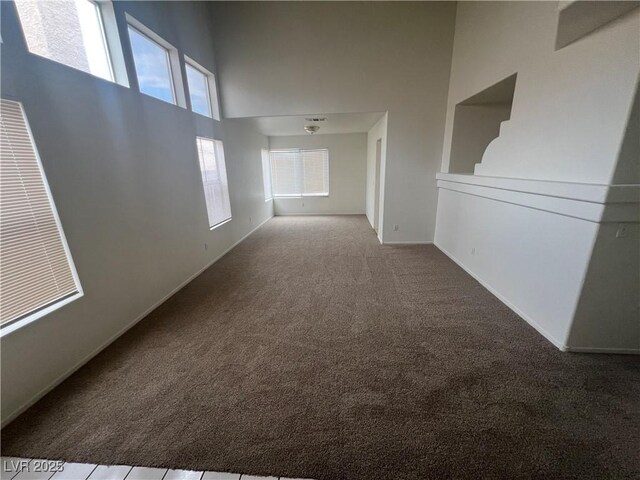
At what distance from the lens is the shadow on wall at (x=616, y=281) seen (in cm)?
163

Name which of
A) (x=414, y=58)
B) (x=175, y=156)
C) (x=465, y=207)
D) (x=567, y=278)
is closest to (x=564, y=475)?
(x=567, y=278)

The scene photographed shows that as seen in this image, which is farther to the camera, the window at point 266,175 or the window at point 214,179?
the window at point 266,175

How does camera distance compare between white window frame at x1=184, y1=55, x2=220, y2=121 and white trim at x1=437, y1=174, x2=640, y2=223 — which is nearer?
white trim at x1=437, y1=174, x2=640, y2=223

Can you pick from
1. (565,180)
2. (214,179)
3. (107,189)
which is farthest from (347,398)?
(214,179)

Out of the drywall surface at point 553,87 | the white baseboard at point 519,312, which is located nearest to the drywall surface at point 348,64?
the drywall surface at point 553,87

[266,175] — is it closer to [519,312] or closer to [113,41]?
[113,41]

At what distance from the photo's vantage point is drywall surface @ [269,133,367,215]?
750cm

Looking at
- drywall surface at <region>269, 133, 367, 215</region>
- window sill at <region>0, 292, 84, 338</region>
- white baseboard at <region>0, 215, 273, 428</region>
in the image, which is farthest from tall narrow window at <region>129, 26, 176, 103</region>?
drywall surface at <region>269, 133, 367, 215</region>

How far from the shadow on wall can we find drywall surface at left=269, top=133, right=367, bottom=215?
632 cm

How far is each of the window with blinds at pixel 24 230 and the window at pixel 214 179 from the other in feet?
7.19

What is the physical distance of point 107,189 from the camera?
2248 millimetres

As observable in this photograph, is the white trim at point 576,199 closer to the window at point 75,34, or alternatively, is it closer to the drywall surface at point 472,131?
the drywall surface at point 472,131

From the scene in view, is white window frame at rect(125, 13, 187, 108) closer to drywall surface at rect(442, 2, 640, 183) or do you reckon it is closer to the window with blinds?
the window with blinds

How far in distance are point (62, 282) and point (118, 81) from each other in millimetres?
1961
